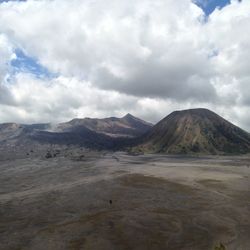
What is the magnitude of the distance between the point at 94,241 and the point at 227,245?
52.2ft

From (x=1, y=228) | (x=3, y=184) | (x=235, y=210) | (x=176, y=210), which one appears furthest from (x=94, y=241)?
(x=3, y=184)

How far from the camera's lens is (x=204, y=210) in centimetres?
5659

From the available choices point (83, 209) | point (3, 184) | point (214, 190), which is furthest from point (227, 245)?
point (3, 184)

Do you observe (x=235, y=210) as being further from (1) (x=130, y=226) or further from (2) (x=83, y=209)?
(2) (x=83, y=209)

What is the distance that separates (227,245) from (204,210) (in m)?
17.6

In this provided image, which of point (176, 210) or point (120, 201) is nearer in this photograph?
point (176, 210)

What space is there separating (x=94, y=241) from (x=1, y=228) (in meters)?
14.7

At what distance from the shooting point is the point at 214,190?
253ft

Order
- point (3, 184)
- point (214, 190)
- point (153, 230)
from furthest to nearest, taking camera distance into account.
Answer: point (3, 184), point (214, 190), point (153, 230)

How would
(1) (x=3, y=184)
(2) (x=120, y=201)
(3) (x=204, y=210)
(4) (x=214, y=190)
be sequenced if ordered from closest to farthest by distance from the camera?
(3) (x=204, y=210)
(2) (x=120, y=201)
(4) (x=214, y=190)
(1) (x=3, y=184)

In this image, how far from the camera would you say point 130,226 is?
4669 cm

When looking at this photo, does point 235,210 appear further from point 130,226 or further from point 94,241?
point 94,241

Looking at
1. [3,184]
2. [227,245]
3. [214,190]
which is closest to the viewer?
[227,245]

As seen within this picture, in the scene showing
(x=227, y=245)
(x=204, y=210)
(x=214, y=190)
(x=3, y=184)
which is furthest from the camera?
(x=3, y=184)
